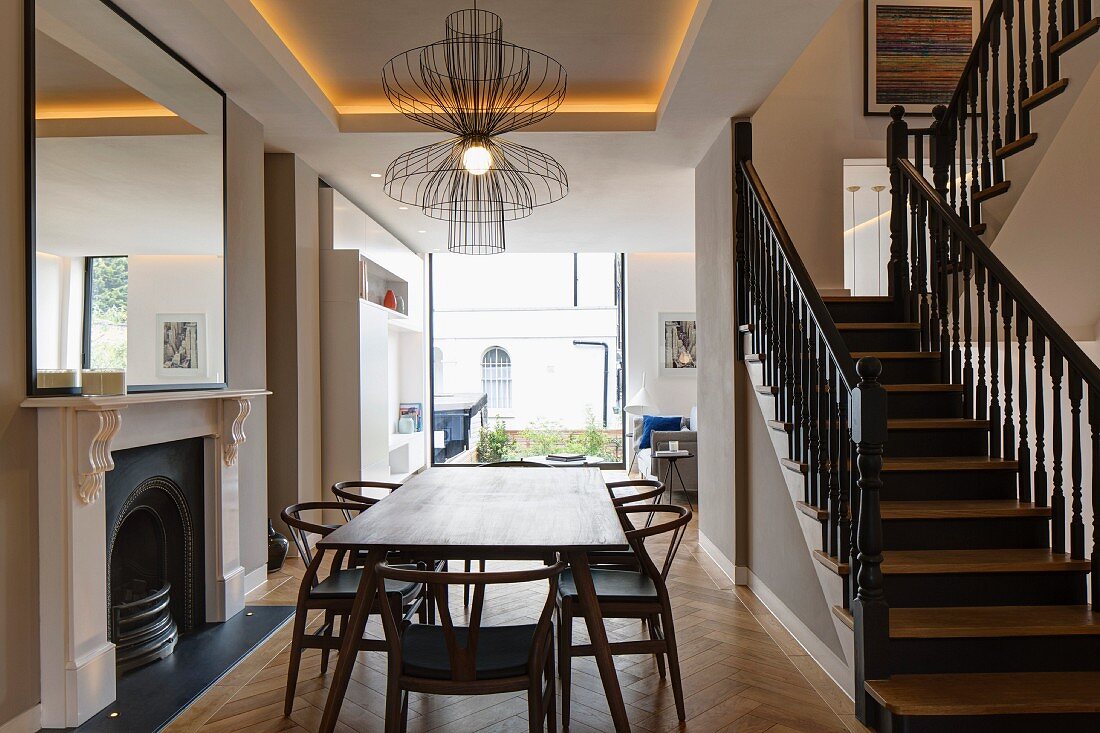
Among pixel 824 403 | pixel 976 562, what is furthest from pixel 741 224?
pixel 976 562

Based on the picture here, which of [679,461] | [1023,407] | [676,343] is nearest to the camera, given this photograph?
[1023,407]

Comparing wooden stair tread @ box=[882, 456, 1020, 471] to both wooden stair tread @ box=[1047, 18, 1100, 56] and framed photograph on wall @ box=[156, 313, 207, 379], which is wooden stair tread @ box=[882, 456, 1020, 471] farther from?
framed photograph on wall @ box=[156, 313, 207, 379]

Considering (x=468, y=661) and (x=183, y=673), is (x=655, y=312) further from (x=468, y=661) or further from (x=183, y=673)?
(x=468, y=661)

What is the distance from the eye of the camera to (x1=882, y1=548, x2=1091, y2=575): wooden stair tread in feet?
9.44

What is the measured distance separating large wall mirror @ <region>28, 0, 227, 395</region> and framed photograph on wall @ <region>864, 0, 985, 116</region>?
167 inches

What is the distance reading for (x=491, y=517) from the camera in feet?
9.41

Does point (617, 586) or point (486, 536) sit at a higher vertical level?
point (486, 536)

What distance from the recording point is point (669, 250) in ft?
33.0

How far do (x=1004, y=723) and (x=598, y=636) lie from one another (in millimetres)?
1320

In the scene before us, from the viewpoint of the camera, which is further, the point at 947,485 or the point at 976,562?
the point at 947,485

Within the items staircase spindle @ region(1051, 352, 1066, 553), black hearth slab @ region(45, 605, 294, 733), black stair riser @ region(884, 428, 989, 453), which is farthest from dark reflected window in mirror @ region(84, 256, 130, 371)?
staircase spindle @ region(1051, 352, 1066, 553)

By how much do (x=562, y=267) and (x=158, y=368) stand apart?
11.2 m

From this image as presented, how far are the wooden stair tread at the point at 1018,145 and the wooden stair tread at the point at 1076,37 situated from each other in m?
0.36

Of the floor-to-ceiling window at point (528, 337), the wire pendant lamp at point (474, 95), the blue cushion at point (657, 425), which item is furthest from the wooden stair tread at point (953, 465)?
the floor-to-ceiling window at point (528, 337)
